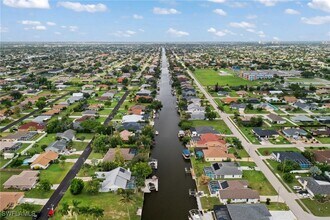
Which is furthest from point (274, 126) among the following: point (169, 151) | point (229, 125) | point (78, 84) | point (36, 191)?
point (78, 84)

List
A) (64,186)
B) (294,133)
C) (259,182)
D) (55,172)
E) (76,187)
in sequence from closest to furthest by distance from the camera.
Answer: (76,187) < (64,186) < (259,182) < (55,172) < (294,133)

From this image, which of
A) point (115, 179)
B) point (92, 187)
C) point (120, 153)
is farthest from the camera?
point (120, 153)

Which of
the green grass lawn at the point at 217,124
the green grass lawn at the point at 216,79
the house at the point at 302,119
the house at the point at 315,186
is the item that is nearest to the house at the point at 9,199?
the house at the point at 315,186

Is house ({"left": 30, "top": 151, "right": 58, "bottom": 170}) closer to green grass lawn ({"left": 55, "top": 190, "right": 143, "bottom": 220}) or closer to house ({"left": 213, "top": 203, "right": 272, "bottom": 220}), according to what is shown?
green grass lawn ({"left": 55, "top": 190, "right": 143, "bottom": 220})

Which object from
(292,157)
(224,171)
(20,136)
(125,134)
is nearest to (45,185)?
(125,134)

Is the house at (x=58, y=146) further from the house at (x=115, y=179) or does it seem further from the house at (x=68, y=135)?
the house at (x=115, y=179)

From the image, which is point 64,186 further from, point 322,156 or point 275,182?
point 322,156

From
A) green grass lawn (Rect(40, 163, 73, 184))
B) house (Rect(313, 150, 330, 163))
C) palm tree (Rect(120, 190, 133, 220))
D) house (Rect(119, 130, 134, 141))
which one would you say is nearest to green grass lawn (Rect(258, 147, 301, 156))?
house (Rect(313, 150, 330, 163))

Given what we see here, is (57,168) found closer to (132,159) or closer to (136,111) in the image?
(132,159)

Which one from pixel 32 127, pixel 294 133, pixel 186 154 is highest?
pixel 294 133
